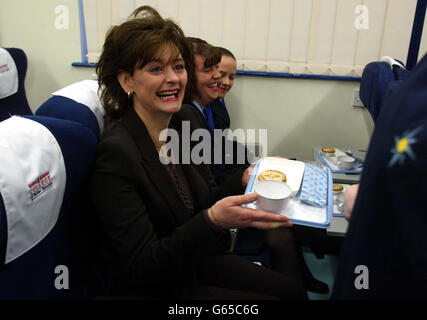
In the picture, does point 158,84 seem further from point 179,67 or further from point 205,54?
point 205,54

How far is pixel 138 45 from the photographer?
93 centimetres

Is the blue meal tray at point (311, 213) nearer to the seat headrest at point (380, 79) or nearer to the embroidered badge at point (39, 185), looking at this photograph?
the embroidered badge at point (39, 185)

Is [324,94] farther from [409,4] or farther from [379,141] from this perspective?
[379,141]

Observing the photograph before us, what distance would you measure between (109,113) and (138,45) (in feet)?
0.85

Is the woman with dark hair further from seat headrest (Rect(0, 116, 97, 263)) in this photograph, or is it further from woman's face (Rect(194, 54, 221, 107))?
woman's face (Rect(194, 54, 221, 107))

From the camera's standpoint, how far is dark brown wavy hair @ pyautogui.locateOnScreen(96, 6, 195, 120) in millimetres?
939

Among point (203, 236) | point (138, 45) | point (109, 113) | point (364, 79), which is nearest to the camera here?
point (203, 236)

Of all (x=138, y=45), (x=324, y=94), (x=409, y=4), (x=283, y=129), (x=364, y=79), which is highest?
(x=409, y=4)

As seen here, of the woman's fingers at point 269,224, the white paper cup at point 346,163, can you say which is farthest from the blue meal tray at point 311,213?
the white paper cup at point 346,163

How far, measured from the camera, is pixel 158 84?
3.25 ft

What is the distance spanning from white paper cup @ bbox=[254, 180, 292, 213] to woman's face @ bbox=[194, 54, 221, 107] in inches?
35.4

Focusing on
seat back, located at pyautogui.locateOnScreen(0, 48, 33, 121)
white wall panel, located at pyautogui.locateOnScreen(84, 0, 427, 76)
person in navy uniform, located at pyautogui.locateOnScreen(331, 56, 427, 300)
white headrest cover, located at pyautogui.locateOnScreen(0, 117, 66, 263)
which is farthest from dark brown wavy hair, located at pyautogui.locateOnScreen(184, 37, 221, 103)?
person in navy uniform, located at pyautogui.locateOnScreen(331, 56, 427, 300)

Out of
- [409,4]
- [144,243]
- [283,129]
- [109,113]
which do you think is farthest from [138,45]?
[409,4]

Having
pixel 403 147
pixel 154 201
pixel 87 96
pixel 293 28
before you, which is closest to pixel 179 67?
pixel 87 96
